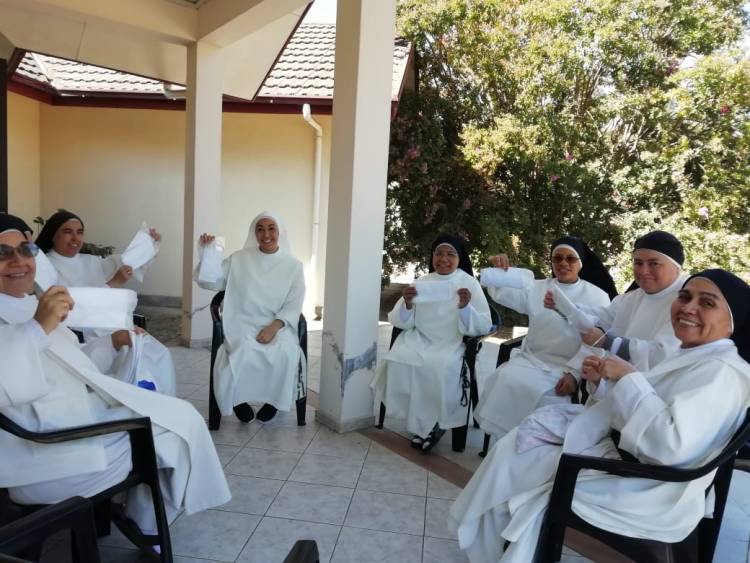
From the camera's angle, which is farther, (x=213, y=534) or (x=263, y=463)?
(x=263, y=463)

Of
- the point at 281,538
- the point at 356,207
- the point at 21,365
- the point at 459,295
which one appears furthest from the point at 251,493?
the point at 356,207

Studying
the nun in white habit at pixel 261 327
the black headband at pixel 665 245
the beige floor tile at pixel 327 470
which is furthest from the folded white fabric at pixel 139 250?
the black headband at pixel 665 245

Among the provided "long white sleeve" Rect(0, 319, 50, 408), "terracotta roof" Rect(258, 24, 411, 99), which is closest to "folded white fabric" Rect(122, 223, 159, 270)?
"long white sleeve" Rect(0, 319, 50, 408)

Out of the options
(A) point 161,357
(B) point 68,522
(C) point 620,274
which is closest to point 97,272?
(A) point 161,357

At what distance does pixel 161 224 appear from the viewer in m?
8.44

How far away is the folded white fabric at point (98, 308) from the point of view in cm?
219

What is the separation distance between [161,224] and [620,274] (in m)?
7.07

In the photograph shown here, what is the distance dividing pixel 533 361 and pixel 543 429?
130 cm

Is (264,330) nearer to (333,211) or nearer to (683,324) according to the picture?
(333,211)

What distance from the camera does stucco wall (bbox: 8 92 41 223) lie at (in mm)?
7836

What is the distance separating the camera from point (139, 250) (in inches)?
139

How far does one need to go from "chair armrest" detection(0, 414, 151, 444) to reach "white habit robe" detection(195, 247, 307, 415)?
65.9 inches

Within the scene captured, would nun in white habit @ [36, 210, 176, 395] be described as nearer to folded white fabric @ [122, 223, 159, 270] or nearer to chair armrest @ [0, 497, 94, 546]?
folded white fabric @ [122, 223, 159, 270]

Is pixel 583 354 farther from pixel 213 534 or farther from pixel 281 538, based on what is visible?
pixel 213 534
